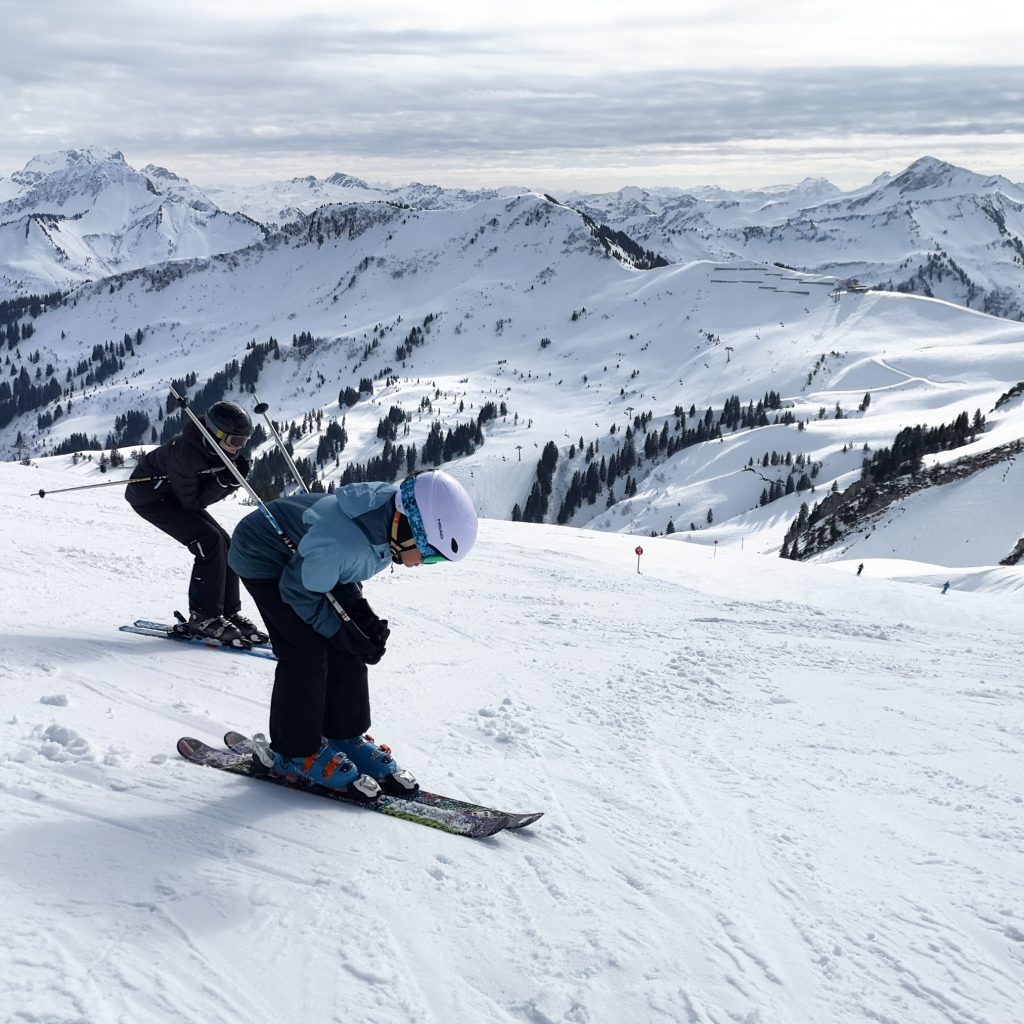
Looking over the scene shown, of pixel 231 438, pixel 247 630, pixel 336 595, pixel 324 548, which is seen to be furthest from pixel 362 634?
pixel 247 630

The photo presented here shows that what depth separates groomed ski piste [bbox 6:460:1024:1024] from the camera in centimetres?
370

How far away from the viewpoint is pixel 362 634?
548cm

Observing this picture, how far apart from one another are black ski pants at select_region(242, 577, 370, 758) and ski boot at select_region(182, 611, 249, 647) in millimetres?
3663

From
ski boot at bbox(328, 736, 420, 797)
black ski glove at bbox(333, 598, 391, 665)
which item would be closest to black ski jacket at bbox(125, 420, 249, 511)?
black ski glove at bbox(333, 598, 391, 665)

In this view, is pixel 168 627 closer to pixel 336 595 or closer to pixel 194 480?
pixel 194 480

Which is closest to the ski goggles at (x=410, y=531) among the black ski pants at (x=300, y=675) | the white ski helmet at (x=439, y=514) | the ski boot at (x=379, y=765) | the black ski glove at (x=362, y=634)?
the white ski helmet at (x=439, y=514)

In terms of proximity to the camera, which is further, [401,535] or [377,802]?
[377,802]

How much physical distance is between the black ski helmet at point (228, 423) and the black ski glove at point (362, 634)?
365cm

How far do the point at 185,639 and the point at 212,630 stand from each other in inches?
11.8

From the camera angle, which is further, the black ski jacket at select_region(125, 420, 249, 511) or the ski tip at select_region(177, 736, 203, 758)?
the black ski jacket at select_region(125, 420, 249, 511)

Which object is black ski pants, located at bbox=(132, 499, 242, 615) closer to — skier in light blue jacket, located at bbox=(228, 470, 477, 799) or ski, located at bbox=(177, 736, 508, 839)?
ski, located at bbox=(177, 736, 508, 839)

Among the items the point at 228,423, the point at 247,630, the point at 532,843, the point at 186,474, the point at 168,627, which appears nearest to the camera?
the point at 532,843

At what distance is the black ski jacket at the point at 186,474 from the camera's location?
880 cm

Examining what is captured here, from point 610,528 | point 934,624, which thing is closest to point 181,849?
point 934,624
